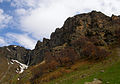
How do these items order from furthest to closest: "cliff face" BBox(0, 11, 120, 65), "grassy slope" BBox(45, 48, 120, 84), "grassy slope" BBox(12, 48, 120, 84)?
"cliff face" BBox(0, 11, 120, 65) < "grassy slope" BBox(12, 48, 120, 84) < "grassy slope" BBox(45, 48, 120, 84)

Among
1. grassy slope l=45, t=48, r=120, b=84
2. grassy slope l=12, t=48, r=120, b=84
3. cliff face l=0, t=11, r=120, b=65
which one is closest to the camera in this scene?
grassy slope l=45, t=48, r=120, b=84

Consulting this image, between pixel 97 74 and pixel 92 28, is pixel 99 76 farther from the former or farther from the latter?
pixel 92 28

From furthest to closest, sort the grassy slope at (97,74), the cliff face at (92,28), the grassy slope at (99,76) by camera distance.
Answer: the cliff face at (92,28) < the grassy slope at (97,74) < the grassy slope at (99,76)

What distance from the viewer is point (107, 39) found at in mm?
118312

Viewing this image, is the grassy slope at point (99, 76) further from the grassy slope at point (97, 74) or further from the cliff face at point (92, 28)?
the cliff face at point (92, 28)

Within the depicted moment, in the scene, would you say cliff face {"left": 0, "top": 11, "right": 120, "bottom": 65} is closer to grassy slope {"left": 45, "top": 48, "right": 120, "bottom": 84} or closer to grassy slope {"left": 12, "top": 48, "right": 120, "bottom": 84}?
grassy slope {"left": 12, "top": 48, "right": 120, "bottom": 84}

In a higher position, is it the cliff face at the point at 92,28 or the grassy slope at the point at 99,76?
the cliff face at the point at 92,28

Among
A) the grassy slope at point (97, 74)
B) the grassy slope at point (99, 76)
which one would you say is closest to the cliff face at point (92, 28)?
the grassy slope at point (97, 74)

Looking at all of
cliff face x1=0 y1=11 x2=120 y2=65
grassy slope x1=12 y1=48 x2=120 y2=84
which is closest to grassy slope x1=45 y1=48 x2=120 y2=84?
grassy slope x1=12 y1=48 x2=120 y2=84

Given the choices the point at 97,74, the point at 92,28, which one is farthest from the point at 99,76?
the point at 92,28

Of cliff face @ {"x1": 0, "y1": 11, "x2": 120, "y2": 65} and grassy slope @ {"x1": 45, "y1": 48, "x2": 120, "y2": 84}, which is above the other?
cliff face @ {"x1": 0, "y1": 11, "x2": 120, "y2": 65}

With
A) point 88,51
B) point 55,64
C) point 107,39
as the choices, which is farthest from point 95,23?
point 55,64

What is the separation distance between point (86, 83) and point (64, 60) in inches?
2447

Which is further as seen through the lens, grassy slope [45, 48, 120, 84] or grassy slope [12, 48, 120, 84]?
grassy slope [12, 48, 120, 84]
